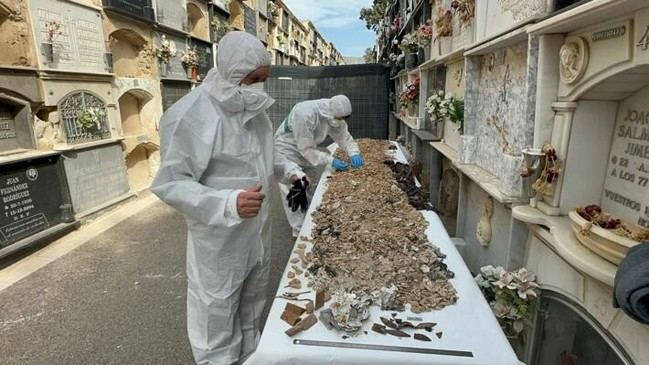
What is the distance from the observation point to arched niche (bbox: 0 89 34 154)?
3996 millimetres

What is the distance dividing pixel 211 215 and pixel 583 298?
1598 mm

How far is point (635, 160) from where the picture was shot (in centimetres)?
131

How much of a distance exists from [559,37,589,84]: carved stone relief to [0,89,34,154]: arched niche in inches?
200

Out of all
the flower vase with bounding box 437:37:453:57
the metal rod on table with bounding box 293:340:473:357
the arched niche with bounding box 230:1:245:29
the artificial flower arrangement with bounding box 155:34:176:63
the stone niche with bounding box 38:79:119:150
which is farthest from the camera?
the arched niche with bounding box 230:1:245:29

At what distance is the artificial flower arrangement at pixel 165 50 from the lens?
672 centimetres

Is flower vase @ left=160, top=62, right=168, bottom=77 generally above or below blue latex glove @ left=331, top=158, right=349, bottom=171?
above

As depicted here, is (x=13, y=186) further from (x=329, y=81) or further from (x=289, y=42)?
(x=289, y=42)

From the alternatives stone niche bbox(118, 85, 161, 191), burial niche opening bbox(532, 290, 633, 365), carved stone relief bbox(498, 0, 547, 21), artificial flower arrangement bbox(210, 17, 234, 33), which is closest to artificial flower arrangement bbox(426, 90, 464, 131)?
carved stone relief bbox(498, 0, 547, 21)

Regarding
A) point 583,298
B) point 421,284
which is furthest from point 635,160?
point 421,284

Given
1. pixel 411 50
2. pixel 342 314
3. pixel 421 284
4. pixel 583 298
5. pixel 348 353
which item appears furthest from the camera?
pixel 411 50

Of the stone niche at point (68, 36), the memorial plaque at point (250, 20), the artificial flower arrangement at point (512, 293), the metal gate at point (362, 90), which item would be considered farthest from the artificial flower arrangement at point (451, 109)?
the memorial plaque at point (250, 20)

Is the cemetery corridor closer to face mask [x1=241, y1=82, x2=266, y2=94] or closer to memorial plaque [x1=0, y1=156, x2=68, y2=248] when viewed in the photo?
memorial plaque [x1=0, y1=156, x2=68, y2=248]

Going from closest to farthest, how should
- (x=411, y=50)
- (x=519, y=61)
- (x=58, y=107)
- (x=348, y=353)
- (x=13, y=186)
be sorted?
(x=348, y=353) < (x=519, y=61) < (x=13, y=186) < (x=58, y=107) < (x=411, y=50)

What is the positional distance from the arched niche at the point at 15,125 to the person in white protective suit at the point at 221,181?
11.9ft
